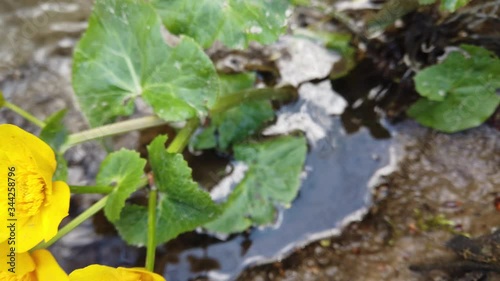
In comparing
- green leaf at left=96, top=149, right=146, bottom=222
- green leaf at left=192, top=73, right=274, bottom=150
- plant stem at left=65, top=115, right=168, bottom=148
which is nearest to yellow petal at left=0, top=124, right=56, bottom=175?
green leaf at left=96, top=149, right=146, bottom=222

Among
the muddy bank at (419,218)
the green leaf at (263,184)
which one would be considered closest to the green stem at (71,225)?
the green leaf at (263,184)

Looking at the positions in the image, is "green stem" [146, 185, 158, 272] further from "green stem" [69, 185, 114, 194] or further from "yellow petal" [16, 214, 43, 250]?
"yellow petal" [16, 214, 43, 250]

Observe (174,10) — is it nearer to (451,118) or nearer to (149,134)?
(149,134)

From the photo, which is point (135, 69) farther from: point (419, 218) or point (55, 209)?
point (419, 218)

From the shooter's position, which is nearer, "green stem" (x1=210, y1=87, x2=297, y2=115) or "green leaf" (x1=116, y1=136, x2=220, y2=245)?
"green leaf" (x1=116, y1=136, x2=220, y2=245)

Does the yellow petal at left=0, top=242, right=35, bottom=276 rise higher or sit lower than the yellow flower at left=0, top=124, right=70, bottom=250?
lower
